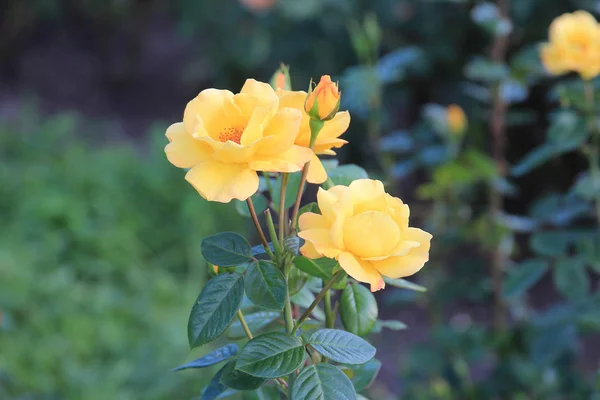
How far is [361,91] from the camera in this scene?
145cm

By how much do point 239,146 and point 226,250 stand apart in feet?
0.33

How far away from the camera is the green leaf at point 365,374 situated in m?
0.63

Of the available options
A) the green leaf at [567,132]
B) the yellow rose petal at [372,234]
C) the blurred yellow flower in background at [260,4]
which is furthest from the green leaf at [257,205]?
the blurred yellow flower in background at [260,4]

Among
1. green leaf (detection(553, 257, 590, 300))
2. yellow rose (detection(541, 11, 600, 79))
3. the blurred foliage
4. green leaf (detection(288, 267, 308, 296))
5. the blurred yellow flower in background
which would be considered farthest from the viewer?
the blurred yellow flower in background

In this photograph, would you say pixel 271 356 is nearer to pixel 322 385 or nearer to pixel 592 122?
pixel 322 385

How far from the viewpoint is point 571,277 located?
3.67ft

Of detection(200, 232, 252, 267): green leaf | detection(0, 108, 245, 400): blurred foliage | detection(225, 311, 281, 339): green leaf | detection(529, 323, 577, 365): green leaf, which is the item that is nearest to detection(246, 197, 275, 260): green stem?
detection(200, 232, 252, 267): green leaf

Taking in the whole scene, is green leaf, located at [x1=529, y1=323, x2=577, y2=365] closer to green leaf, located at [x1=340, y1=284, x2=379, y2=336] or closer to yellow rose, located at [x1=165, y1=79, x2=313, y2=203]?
green leaf, located at [x1=340, y1=284, x2=379, y2=336]

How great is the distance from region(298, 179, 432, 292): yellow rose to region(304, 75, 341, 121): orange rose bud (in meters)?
0.06

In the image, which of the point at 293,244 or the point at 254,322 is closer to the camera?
the point at 293,244

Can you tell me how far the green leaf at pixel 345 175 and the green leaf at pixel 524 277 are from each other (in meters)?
0.66

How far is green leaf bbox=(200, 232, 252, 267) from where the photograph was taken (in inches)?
20.9

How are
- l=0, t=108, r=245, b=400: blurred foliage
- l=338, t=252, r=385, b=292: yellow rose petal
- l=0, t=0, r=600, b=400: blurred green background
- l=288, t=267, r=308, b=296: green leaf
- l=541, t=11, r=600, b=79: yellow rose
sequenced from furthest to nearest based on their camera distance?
1. l=0, t=108, r=245, b=400: blurred foliage
2. l=0, t=0, r=600, b=400: blurred green background
3. l=541, t=11, r=600, b=79: yellow rose
4. l=288, t=267, r=308, b=296: green leaf
5. l=338, t=252, r=385, b=292: yellow rose petal

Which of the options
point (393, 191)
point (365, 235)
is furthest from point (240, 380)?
point (393, 191)
